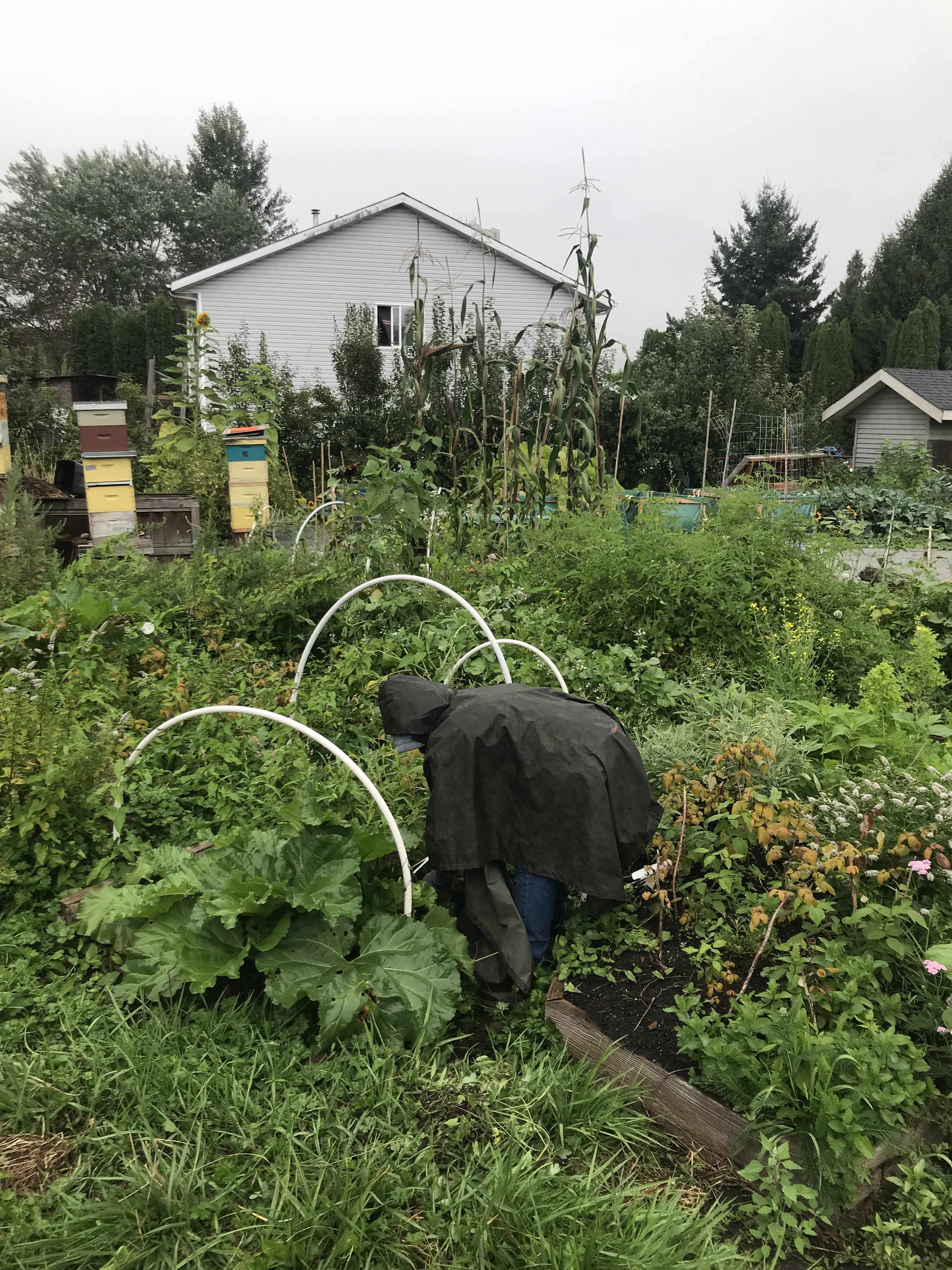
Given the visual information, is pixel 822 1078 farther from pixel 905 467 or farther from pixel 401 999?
pixel 905 467

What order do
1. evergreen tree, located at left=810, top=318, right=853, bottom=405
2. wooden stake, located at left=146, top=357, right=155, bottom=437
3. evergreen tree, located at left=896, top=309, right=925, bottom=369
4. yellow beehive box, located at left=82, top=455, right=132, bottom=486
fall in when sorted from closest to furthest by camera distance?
1. yellow beehive box, located at left=82, top=455, right=132, bottom=486
2. wooden stake, located at left=146, top=357, right=155, bottom=437
3. evergreen tree, located at left=896, top=309, right=925, bottom=369
4. evergreen tree, located at left=810, top=318, right=853, bottom=405

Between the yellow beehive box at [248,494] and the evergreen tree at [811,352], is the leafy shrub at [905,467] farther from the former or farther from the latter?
the yellow beehive box at [248,494]

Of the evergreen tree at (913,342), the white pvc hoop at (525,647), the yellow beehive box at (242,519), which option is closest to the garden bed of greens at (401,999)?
the white pvc hoop at (525,647)

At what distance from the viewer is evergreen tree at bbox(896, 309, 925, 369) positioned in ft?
91.5

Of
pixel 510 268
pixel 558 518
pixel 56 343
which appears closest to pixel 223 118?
pixel 56 343

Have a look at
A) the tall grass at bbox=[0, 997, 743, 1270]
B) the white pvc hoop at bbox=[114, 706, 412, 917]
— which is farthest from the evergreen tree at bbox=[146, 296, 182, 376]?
the tall grass at bbox=[0, 997, 743, 1270]

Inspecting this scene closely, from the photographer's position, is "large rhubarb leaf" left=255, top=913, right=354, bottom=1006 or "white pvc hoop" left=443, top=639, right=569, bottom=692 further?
"white pvc hoop" left=443, top=639, right=569, bottom=692

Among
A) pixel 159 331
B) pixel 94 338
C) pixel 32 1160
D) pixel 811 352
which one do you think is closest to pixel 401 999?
pixel 32 1160

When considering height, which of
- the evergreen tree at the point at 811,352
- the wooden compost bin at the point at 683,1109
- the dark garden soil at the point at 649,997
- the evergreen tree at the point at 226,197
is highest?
the evergreen tree at the point at 226,197

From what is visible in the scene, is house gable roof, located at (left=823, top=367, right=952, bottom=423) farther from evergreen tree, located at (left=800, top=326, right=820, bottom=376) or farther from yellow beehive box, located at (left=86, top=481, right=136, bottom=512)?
yellow beehive box, located at (left=86, top=481, right=136, bottom=512)

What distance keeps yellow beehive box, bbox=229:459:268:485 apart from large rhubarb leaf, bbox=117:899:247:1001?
5.62 meters

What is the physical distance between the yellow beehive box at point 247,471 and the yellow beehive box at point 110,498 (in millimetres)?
1300

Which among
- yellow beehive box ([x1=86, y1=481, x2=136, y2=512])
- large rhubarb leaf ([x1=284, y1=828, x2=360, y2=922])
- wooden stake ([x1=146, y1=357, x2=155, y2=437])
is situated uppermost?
wooden stake ([x1=146, y1=357, x2=155, y2=437])

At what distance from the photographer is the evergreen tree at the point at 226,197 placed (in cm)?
3675
